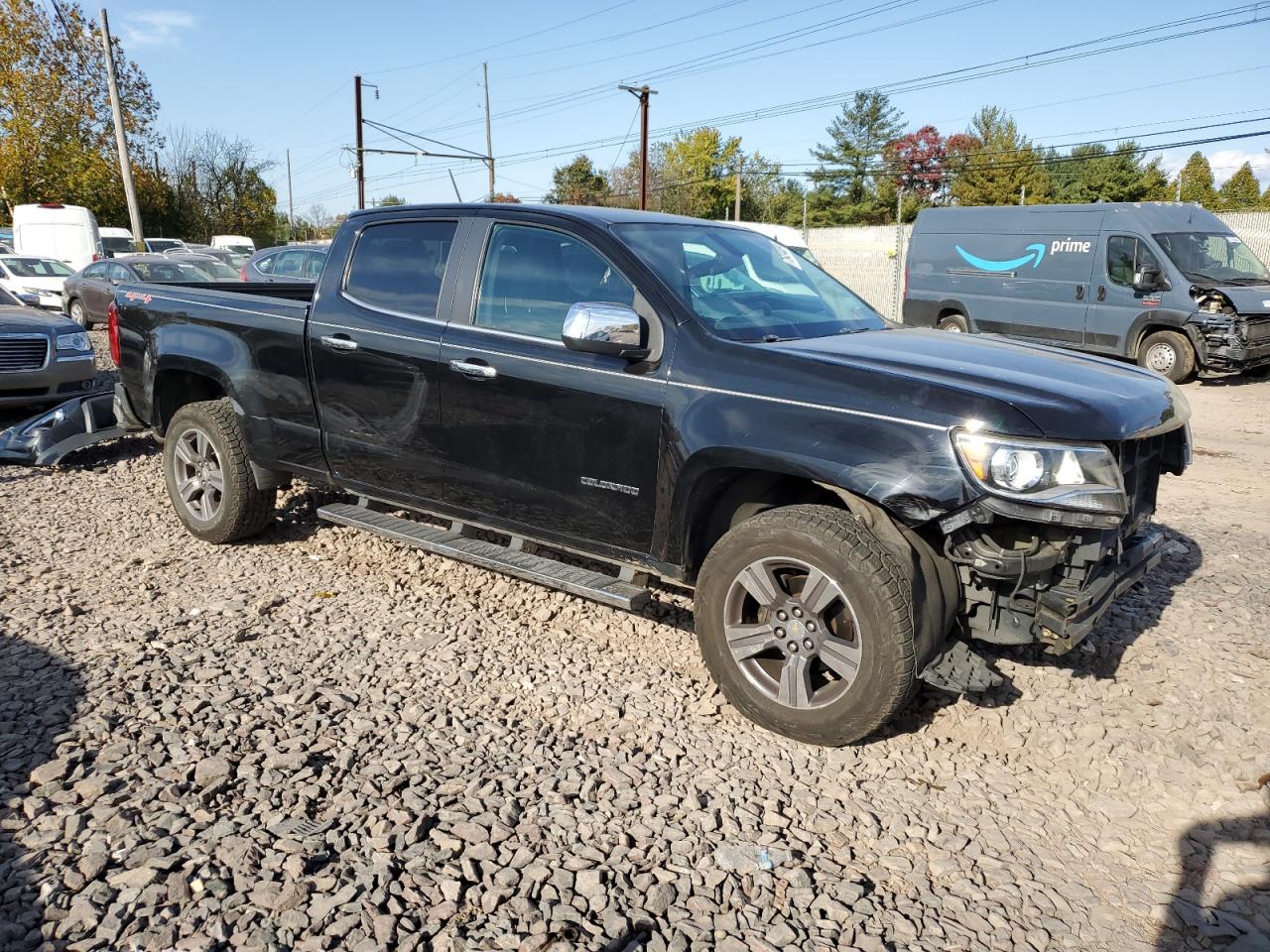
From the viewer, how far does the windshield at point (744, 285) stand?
3.90 m

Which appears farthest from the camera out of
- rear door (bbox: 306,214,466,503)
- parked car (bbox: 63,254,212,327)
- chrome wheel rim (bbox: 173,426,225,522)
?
parked car (bbox: 63,254,212,327)

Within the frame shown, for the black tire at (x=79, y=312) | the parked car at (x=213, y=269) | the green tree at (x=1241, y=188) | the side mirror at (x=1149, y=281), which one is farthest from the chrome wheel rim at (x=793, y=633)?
the green tree at (x=1241, y=188)

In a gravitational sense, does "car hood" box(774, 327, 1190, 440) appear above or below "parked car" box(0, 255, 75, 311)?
above

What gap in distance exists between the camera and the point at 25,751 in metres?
3.27

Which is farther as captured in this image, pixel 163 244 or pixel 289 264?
pixel 163 244

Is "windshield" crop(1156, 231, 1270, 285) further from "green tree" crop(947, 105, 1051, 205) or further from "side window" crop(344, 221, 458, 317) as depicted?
"green tree" crop(947, 105, 1051, 205)

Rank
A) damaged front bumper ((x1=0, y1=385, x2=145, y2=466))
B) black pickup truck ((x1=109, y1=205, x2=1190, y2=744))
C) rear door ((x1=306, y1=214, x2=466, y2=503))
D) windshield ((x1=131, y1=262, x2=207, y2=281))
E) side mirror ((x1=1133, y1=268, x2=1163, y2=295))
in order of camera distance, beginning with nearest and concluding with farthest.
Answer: black pickup truck ((x1=109, y1=205, x2=1190, y2=744)), rear door ((x1=306, y1=214, x2=466, y2=503)), damaged front bumper ((x1=0, y1=385, x2=145, y2=466)), side mirror ((x1=1133, y1=268, x2=1163, y2=295)), windshield ((x1=131, y1=262, x2=207, y2=281))

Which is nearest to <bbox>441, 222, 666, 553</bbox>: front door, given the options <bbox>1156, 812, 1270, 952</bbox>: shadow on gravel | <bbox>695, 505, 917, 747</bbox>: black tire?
<bbox>695, 505, 917, 747</bbox>: black tire

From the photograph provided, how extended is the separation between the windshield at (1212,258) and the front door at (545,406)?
1263 cm

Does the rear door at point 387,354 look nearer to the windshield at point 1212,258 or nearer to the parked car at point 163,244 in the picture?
the windshield at point 1212,258

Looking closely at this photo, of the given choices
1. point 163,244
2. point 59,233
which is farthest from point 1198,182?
point 59,233

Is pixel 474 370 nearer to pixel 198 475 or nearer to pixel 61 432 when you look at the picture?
pixel 198 475

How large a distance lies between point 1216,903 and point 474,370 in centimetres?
337

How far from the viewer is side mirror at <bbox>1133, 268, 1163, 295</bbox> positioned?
44.0ft
